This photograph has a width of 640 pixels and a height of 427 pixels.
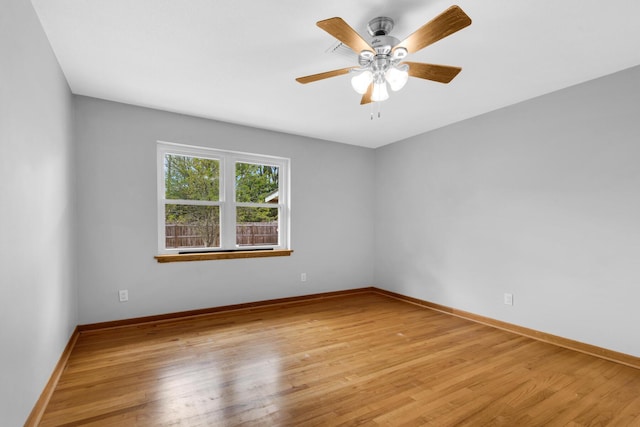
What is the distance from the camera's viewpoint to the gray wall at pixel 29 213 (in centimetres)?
140

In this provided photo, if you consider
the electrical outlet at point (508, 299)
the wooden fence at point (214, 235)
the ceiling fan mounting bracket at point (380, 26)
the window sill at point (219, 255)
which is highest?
the ceiling fan mounting bracket at point (380, 26)

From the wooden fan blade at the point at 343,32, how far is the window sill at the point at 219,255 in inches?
113

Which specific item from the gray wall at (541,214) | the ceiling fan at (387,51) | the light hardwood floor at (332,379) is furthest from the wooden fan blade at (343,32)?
the gray wall at (541,214)

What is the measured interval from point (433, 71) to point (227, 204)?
289 cm

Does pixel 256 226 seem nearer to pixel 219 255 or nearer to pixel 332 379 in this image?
pixel 219 255

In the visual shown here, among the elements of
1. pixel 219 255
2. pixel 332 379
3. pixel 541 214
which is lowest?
pixel 332 379

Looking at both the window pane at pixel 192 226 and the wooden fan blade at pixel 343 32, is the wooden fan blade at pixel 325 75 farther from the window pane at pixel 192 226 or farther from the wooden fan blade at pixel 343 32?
the window pane at pixel 192 226

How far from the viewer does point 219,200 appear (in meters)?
3.95

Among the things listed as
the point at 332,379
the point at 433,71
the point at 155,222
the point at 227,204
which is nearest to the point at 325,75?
the point at 433,71

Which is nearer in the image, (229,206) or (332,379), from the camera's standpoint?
(332,379)

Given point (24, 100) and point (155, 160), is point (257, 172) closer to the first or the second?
point (155, 160)

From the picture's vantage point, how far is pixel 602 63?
2.45 metres

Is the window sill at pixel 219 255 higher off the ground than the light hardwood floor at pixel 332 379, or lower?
higher

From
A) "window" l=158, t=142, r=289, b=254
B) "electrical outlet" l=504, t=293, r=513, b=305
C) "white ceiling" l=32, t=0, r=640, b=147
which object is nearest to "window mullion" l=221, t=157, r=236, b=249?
"window" l=158, t=142, r=289, b=254
